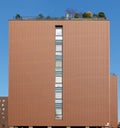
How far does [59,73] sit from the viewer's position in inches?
4200

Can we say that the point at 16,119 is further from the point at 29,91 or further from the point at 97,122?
the point at 97,122

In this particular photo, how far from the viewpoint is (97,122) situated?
104 meters

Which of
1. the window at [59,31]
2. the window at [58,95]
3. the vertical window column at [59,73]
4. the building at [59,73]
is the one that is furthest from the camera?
the window at [59,31]

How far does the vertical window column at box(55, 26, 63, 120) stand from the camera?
106m

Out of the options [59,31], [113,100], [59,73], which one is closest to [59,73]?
[59,73]

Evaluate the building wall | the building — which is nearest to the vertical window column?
the building

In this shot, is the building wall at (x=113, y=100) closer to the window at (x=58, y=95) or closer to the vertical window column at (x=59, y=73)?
the vertical window column at (x=59, y=73)

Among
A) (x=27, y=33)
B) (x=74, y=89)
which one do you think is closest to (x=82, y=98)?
(x=74, y=89)

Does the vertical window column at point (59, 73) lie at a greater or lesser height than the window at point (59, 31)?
lesser

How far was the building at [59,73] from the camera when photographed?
105 meters

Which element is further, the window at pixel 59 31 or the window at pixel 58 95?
the window at pixel 59 31

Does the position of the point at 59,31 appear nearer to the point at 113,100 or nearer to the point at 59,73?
the point at 59,73

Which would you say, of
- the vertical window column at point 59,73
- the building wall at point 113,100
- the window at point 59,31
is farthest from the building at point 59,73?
the building wall at point 113,100

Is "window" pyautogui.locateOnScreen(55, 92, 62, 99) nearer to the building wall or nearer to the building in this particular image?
the building
